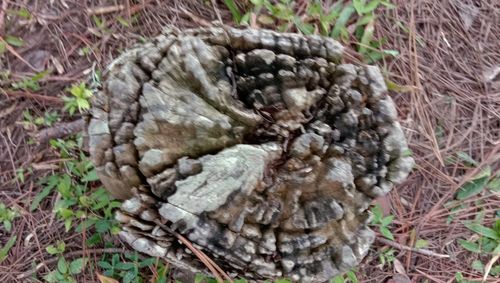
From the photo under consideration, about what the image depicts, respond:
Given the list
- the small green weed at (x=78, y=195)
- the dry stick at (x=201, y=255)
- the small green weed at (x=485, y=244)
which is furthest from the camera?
the small green weed at (x=485, y=244)

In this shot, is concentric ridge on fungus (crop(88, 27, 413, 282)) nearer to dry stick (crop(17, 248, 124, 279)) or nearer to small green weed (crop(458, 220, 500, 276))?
dry stick (crop(17, 248, 124, 279))

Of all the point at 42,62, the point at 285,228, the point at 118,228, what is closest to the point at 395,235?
the point at 285,228

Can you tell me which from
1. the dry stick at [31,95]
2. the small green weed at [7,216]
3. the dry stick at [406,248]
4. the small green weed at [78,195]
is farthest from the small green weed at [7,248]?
the dry stick at [406,248]

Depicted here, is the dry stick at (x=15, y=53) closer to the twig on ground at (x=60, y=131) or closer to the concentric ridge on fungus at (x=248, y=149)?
the twig on ground at (x=60, y=131)

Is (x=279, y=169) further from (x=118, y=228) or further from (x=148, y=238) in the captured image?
(x=118, y=228)

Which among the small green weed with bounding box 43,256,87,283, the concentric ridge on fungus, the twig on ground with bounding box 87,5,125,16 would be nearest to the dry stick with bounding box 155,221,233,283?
the concentric ridge on fungus

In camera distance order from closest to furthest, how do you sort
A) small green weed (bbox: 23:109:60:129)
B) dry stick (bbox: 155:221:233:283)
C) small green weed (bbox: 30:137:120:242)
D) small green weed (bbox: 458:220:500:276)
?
dry stick (bbox: 155:221:233:283) < small green weed (bbox: 30:137:120:242) < small green weed (bbox: 23:109:60:129) < small green weed (bbox: 458:220:500:276)

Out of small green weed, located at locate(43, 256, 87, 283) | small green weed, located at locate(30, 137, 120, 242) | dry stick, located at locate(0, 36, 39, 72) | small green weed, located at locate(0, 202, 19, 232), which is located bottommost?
small green weed, located at locate(43, 256, 87, 283)
